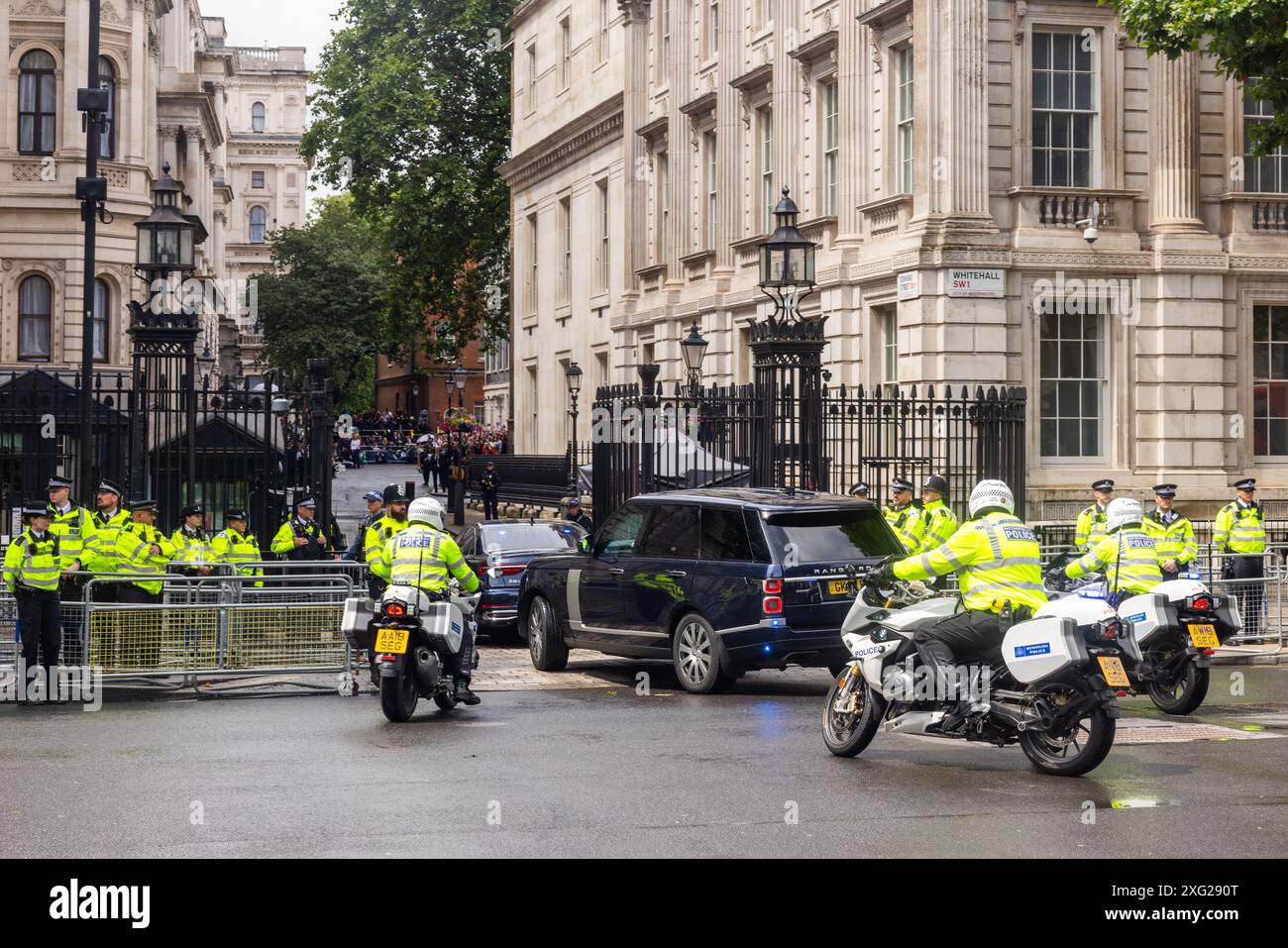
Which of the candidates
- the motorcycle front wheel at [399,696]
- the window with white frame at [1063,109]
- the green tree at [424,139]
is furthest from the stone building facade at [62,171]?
the motorcycle front wheel at [399,696]

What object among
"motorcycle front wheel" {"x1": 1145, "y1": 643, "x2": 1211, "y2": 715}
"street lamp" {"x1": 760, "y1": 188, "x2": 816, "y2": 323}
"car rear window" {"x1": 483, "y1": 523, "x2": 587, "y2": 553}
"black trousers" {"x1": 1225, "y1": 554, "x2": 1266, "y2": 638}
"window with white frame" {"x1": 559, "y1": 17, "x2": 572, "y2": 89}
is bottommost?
"motorcycle front wheel" {"x1": 1145, "y1": 643, "x2": 1211, "y2": 715}

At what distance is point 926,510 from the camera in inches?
693

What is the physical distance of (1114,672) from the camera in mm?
10430

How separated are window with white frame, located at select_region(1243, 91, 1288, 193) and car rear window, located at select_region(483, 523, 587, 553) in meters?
12.3

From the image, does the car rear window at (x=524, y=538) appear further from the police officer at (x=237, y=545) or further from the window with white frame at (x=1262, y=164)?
the window with white frame at (x=1262, y=164)

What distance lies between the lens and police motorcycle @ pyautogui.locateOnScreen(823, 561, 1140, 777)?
1040cm

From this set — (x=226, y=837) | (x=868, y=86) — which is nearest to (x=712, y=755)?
(x=226, y=837)

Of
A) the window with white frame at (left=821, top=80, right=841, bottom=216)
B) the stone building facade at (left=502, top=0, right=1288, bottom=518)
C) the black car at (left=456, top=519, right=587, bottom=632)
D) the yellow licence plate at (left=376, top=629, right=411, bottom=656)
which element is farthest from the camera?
the window with white frame at (left=821, top=80, right=841, bottom=216)

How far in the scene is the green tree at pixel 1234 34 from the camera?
19922 mm

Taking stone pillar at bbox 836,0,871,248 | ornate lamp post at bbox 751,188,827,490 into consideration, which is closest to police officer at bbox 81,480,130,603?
ornate lamp post at bbox 751,188,827,490

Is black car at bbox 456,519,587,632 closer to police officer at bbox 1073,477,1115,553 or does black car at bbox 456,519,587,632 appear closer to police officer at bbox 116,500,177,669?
police officer at bbox 116,500,177,669

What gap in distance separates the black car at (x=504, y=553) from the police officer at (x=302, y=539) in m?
1.68

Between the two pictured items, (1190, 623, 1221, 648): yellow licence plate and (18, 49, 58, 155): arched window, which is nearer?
(1190, 623, 1221, 648): yellow licence plate

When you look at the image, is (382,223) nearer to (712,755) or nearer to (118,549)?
(118,549)
